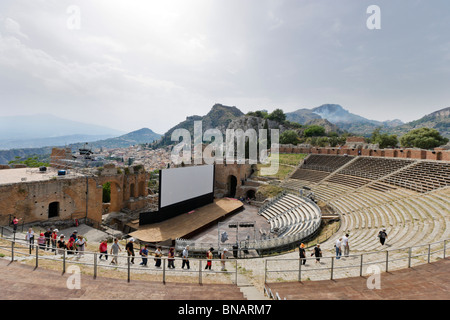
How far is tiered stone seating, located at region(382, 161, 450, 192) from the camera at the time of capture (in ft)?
61.6

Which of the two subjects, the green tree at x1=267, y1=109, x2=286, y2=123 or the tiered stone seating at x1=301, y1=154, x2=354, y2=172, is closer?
the tiered stone seating at x1=301, y1=154, x2=354, y2=172

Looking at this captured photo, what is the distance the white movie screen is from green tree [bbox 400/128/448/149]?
5079 cm

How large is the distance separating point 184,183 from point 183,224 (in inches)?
205

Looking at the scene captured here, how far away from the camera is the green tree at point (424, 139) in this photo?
4866cm

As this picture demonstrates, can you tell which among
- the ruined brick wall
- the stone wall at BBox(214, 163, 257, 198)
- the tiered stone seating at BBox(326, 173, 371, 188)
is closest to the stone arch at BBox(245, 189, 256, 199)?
the stone wall at BBox(214, 163, 257, 198)

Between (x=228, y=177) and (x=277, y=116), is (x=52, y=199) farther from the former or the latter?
(x=277, y=116)

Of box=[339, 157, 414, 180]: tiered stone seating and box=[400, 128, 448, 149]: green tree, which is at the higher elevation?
box=[400, 128, 448, 149]: green tree

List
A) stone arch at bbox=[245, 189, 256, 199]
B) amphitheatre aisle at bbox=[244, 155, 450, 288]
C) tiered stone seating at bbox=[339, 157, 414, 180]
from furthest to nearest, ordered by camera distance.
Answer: stone arch at bbox=[245, 189, 256, 199] < tiered stone seating at bbox=[339, 157, 414, 180] < amphitheatre aisle at bbox=[244, 155, 450, 288]

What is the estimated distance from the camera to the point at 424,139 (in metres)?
48.8

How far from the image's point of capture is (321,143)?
6375 cm

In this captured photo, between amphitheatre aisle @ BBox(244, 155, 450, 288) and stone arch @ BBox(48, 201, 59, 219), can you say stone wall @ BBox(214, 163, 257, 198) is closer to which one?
amphitheatre aisle @ BBox(244, 155, 450, 288)

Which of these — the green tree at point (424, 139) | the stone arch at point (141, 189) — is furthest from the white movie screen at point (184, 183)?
the green tree at point (424, 139)

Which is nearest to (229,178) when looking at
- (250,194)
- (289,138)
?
(250,194)
